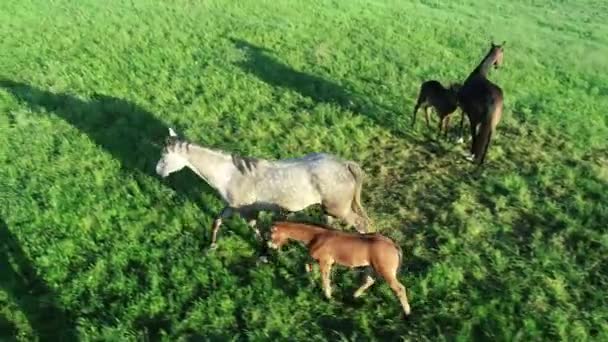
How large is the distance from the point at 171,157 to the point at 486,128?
19.7ft

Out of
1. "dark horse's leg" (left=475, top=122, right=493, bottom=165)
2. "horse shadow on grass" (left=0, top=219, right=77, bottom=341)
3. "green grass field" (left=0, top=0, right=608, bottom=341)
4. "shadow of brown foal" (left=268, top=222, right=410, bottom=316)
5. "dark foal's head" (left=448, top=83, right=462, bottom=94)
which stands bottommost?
"horse shadow on grass" (left=0, top=219, right=77, bottom=341)

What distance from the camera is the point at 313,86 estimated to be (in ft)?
46.0

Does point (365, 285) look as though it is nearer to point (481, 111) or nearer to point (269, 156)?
point (269, 156)

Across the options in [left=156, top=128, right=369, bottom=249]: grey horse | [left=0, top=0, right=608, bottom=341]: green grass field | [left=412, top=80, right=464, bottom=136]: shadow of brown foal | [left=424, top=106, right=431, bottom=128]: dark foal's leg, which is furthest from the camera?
[left=424, top=106, right=431, bottom=128]: dark foal's leg

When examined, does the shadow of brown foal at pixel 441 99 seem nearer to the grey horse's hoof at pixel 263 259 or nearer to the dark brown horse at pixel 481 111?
the dark brown horse at pixel 481 111

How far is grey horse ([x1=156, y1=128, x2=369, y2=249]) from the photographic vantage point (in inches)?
303

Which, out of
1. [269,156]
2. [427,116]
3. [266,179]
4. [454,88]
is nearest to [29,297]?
[266,179]

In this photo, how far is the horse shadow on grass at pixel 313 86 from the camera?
12703mm

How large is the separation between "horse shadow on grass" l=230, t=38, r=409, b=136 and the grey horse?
4.47 metres

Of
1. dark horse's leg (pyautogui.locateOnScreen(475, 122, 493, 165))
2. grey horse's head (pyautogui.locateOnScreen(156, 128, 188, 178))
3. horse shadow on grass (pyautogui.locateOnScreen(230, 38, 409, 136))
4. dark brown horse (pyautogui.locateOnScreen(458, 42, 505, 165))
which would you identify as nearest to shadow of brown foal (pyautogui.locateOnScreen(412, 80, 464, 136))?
dark brown horse (pyautogui.locateOnScreen(458, 42, 505, 165))

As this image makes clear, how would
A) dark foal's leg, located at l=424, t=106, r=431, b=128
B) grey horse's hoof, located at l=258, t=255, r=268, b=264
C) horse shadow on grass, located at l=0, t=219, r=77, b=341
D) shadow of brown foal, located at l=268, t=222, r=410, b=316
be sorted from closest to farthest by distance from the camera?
shadow of brown foal, located at l=268, t=222, r=410, b=316 < horse shadow on grass, located at l=0, t=219, r=77, b=341 < grey horse's hoof, located at l=258, t=255, r=268, b=264 < dark foal's leg, located at l=424, t=106, r=431, b=128

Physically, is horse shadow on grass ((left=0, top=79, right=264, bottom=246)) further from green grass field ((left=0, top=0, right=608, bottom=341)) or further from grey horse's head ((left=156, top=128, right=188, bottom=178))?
grey horse's head ((left=156, top=128, right=188, bottom=178))

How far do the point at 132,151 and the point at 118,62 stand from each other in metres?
5.53

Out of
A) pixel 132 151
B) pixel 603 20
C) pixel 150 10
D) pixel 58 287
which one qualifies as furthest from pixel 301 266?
pixel 603 20
